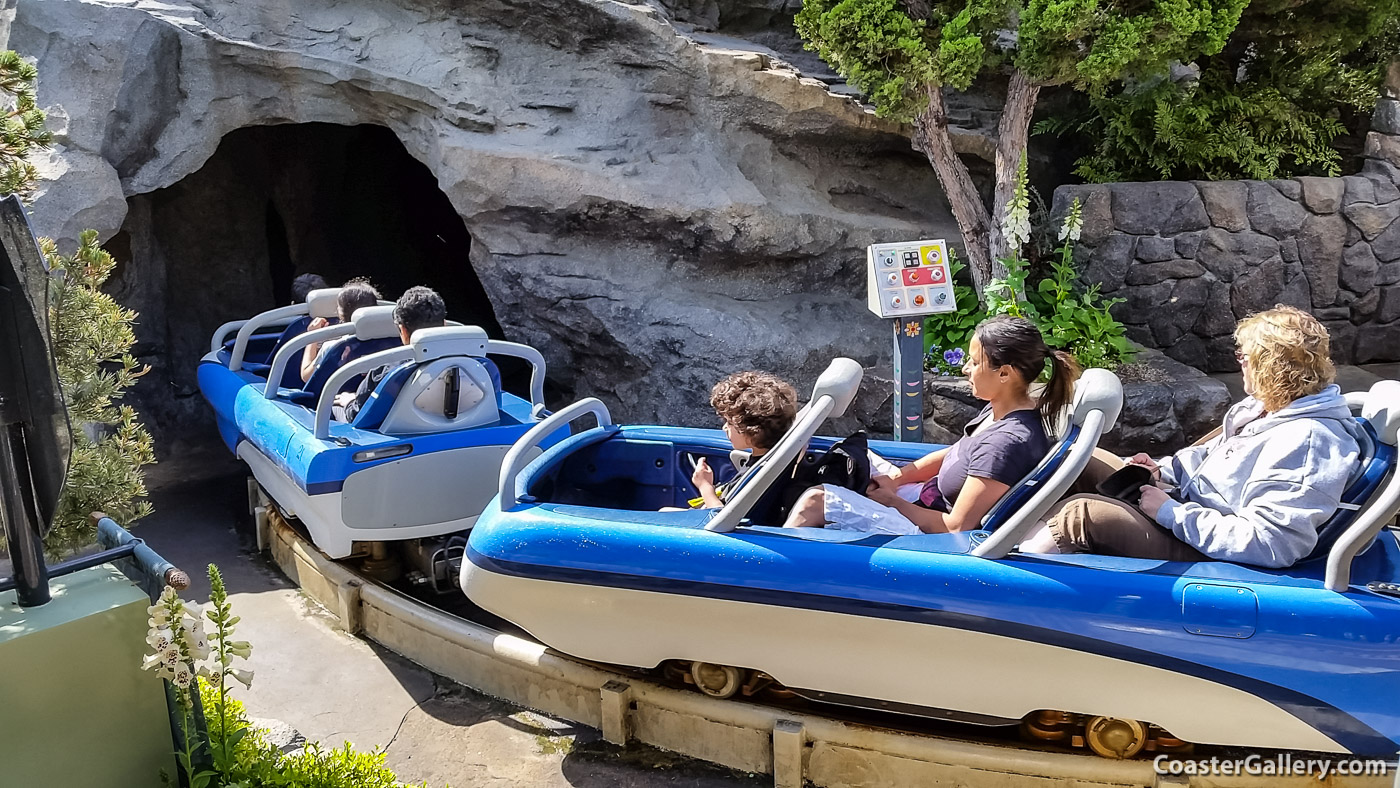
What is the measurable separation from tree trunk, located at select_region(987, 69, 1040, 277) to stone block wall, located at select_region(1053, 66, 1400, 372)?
51 centimetres

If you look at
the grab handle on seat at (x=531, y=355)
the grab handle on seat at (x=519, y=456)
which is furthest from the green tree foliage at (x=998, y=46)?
the grab handle on seat at (x=519, y=456)

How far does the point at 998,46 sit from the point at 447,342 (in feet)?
11.9

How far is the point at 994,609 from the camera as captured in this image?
2.77 metres

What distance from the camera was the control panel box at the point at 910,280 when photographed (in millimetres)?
4316

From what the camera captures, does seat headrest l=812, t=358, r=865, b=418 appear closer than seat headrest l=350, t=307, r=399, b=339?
Yes

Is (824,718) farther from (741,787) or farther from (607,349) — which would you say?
(607,349)

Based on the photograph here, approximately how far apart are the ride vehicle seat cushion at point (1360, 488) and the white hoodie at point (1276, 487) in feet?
0.09

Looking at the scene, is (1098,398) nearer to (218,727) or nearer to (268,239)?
(218,727)

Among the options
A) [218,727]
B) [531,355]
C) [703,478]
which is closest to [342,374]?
[531,355]

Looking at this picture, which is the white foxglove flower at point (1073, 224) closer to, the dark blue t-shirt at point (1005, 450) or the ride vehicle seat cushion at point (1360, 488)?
the dark blue t-shirt at point (1005, 450)

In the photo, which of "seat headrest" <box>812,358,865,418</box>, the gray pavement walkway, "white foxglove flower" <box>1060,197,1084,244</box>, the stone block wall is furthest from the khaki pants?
the stone block wall

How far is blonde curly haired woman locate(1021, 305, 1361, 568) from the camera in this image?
2715mm

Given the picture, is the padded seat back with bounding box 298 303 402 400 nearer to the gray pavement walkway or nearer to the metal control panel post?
the gray pavement walkway

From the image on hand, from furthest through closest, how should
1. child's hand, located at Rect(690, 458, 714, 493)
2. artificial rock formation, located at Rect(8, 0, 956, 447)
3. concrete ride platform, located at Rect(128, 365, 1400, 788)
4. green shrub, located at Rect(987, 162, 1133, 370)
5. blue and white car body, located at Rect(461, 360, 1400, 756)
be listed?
1. artificial rock formation, located at Rect(8, 0, 956, 447)
2. green shrub, located at Rect(987, 162, 1133, 370)
3. child's hand, located at Rect(690, 458, 714, 493)
4. concrete ride platform, located at Rect(128, 365, 1400, 788)
5. blue and white car body, located at Rect(461, 360, 1400, 756)
